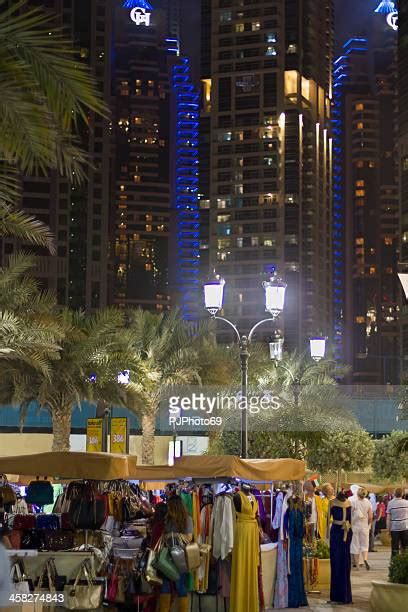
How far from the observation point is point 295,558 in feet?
54.1

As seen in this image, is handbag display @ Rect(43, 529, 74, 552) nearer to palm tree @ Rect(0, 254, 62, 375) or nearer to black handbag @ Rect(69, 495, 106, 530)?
black handbag @ Rect(69, 495, 106, 530)

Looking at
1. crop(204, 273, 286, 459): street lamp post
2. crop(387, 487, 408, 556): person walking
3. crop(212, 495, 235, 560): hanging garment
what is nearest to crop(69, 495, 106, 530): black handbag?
crop(212, 495, 235, 560): hanging garment

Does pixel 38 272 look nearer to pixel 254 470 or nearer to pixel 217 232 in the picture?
pixel 217 232

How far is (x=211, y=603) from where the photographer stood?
1404cm

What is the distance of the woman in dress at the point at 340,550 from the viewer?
16.5 metres

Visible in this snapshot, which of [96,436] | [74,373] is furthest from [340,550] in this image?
[74,373]

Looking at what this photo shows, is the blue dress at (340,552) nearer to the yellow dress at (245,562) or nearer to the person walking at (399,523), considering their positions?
the yellow dress at (245,562)

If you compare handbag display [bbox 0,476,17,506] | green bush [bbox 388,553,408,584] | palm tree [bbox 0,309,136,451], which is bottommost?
green bush [bbox 388,553,408,584]

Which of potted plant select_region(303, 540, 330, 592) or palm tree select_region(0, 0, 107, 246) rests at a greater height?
palm tree select_region(0, 0, 107, 246)

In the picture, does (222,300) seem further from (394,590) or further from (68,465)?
(394,590)

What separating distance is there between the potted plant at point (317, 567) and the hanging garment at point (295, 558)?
1549 millimetres

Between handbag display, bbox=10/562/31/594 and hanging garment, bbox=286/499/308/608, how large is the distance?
497 cm

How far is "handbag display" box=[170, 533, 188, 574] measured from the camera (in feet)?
42.4

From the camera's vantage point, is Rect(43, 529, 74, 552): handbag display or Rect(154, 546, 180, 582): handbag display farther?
Rect(43, 529, 74, 552): handbag display
